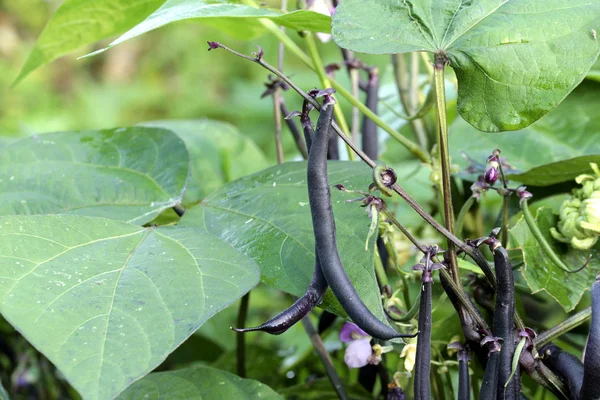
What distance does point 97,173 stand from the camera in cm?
56

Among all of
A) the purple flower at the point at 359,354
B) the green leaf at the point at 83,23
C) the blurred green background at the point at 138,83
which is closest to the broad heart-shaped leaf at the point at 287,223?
the purple flower at the point at 359,354

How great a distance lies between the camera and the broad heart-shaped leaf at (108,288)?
309 mm

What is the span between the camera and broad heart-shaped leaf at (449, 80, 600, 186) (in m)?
0.64

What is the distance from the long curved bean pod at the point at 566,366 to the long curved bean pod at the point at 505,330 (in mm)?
37

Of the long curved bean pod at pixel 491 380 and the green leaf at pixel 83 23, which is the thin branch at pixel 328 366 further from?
the green leaf at pixel 83 23

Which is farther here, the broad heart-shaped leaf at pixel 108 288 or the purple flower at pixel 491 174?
the purple flower at pixel 491 174

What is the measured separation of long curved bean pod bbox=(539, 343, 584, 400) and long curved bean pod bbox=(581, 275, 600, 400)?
0.01 meters

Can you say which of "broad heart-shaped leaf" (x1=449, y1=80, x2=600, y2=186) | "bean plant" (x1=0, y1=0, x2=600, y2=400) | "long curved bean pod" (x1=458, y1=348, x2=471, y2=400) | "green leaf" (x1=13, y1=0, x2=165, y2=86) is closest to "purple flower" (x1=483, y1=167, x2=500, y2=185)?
"bean plant" (x1=0, y1=0, x2=600, y2=400)

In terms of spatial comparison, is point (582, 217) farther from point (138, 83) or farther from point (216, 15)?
point (138, 83)

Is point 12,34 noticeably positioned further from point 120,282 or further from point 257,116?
point 120,282

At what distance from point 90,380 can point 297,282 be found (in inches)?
5.4

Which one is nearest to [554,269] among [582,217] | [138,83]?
[582,217]

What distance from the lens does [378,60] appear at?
1.69 metres

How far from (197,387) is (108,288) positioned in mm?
138
